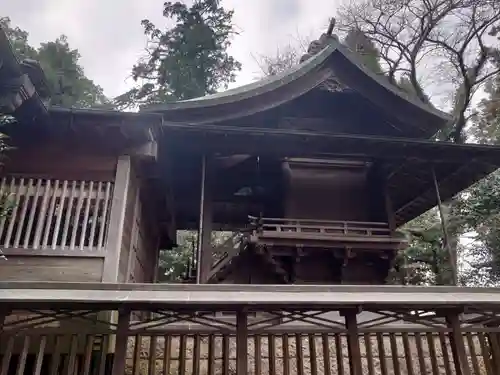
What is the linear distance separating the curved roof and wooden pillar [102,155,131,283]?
264cm

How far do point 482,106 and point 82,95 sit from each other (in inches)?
753

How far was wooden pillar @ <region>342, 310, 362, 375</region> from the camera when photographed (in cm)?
439

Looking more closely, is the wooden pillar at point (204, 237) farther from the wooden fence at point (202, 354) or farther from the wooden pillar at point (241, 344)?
Result: the wooden pillar at point (241, 344)

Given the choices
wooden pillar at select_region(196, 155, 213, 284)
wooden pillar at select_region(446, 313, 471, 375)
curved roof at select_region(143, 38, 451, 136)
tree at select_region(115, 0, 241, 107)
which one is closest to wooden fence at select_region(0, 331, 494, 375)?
wooden pillar at select_region(446, 313, 471, 375)

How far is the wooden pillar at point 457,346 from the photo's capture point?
4520 mm

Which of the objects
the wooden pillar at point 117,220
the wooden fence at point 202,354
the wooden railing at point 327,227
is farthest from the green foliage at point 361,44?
the wooden fence at point 202,354

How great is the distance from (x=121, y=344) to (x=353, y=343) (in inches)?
94.5

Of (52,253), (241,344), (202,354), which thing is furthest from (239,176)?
(241,344)

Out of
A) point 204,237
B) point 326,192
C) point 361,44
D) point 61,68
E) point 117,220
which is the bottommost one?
point 117,220

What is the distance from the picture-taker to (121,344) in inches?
166

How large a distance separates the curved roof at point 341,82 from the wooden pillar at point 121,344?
16.0ft

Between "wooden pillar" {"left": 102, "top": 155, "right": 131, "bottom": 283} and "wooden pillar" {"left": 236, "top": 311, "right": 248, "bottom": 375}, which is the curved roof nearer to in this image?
"wooden pillar" {"left": 102, "top": 155, "right": 131, "bottom": 283}

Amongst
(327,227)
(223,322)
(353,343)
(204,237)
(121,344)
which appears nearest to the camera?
(121,344)

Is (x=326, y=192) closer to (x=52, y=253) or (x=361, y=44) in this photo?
(x=52, y=253)
